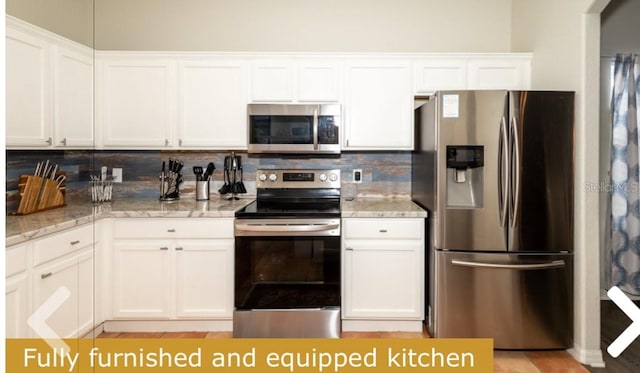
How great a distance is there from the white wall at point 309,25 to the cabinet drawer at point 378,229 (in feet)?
4.98

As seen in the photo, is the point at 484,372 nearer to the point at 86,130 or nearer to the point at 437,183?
A: the point at 437,183

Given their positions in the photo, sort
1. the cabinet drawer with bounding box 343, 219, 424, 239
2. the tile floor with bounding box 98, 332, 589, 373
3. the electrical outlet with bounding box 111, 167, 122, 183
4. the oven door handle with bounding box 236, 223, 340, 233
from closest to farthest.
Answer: the tile floor with bounding box 98, 332, 589, 373, the oven door handle with bounding box 236, 223, 340, 233, the cabinet drawer with bounding box 343, 219, 424, 239, the electrical outlet with bounding box 111, 167, 122, 183

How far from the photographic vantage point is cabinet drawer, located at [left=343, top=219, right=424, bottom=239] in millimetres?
2479

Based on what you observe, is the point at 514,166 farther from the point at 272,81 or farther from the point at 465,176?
the point at 272,81

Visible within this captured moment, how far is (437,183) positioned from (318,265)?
91 cm

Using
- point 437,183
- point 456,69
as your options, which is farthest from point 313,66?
point 437,183

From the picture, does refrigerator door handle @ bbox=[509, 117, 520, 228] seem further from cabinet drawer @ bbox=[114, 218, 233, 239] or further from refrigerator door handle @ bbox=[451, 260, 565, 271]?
cabinet drawer @ bbox=[114, 218, 233, 239]

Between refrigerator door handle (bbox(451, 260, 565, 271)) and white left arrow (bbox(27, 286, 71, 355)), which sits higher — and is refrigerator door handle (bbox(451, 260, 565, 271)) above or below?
below

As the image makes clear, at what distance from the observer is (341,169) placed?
3.11 meters

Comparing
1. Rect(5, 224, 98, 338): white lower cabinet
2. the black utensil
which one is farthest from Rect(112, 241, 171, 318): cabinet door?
Rect(5, 224, 98, 338): white lower cabinet

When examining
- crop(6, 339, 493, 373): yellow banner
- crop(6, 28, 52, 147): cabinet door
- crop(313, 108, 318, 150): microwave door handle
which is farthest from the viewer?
crop(313, 108, 318, 150): microwave door handle

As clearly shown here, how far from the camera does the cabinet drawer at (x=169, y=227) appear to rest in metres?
2.44

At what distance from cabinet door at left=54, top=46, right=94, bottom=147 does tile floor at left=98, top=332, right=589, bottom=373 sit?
6.82 ft

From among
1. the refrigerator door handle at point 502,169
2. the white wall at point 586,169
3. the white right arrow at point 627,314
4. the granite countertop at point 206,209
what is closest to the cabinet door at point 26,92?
the white right arrow at point 627,314
